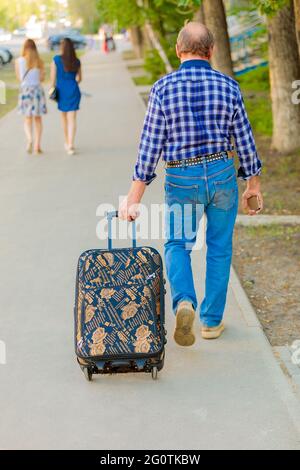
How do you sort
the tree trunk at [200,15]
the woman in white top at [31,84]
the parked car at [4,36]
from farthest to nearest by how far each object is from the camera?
the parked car at [4,36] < the tree trunk at [200,15] < the woman in white top at [31,84]

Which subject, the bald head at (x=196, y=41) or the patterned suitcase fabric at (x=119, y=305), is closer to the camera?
the patterned suitcase fabric at (x=119, y=305)

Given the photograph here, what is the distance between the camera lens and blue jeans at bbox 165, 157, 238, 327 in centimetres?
524

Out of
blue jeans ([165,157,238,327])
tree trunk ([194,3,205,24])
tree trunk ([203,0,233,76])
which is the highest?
tree trunk ([194,3,205,24])

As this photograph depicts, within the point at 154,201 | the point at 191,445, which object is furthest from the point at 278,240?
the point at 191,445

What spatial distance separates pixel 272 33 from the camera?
522 inches

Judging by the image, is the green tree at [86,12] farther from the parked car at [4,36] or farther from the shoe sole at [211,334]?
the shoe sole at [211,334]

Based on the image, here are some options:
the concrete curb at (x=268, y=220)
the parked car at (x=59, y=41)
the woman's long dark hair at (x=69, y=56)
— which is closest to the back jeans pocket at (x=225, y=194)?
the concrete curb at (x=268, y=220)

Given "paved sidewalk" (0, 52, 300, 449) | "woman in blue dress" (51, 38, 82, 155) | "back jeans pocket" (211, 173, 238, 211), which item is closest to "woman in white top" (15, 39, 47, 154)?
"woman in blue dress" (51, 38, 82, 155)

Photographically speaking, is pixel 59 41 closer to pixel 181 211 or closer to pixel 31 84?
pixel 31 84

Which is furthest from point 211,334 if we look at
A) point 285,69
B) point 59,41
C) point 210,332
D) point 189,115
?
point 59,41

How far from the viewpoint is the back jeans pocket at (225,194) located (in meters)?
5.29

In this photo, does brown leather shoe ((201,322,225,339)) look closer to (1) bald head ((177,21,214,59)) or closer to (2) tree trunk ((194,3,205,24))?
Result: (1) bald head ((177,21,214,59))

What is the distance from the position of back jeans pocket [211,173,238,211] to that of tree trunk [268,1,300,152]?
8.06 metres

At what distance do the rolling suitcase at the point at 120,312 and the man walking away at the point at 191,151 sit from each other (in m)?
0.18
